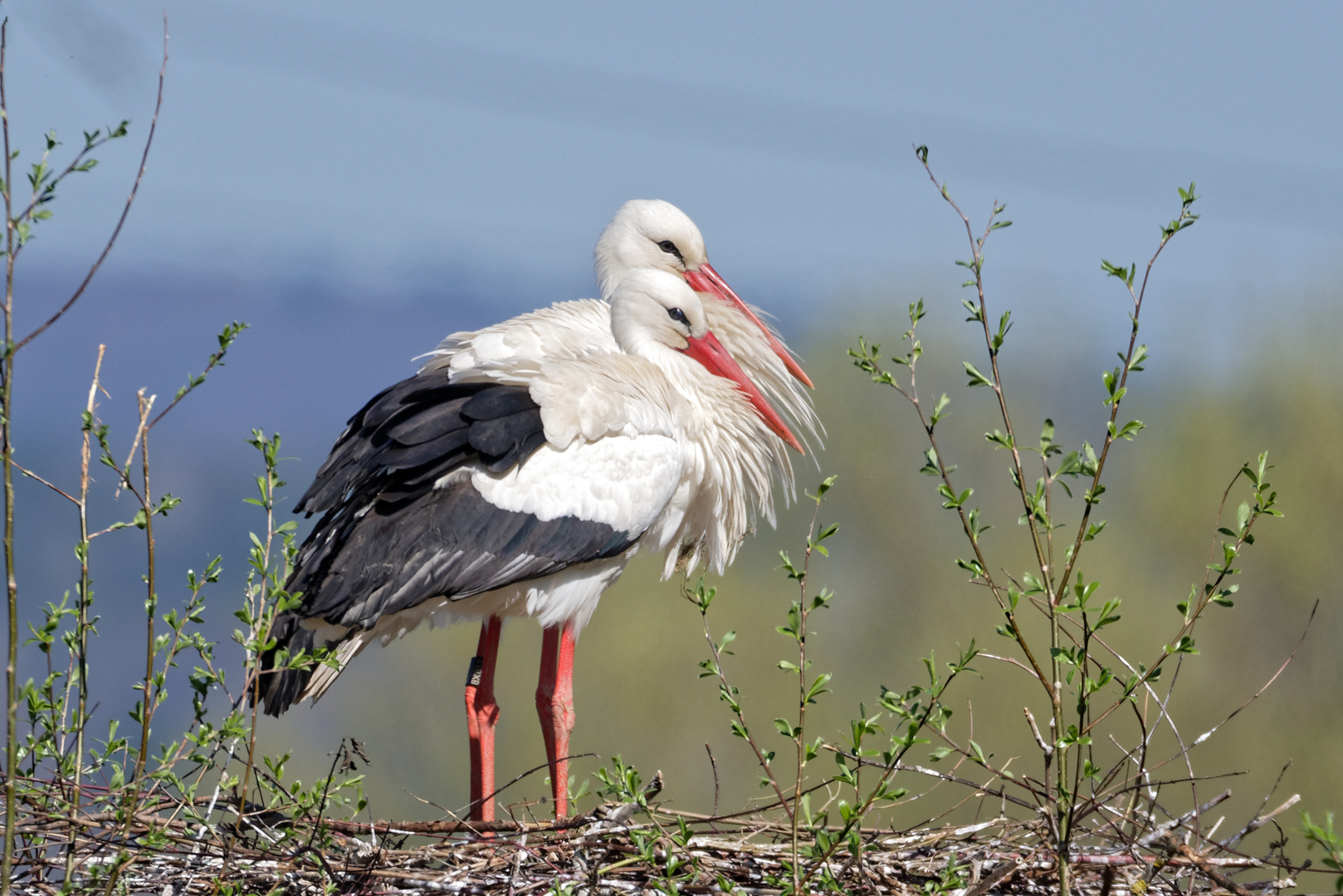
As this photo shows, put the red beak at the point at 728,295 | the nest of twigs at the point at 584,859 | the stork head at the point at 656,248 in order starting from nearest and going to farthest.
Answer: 1. the nest of twigs at the point at 584,859
2. the red beak at the point at 728,295
3. the stork head at the point at 656,248

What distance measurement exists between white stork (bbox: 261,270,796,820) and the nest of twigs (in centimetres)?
48

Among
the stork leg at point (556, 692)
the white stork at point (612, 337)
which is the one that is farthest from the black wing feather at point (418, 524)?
the stork leg at point (556, 692)

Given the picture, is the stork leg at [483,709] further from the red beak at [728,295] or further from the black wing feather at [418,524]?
the red beak at [728,295]

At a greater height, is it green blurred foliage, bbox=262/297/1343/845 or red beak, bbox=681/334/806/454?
red beak, bbox=681/334/806/454

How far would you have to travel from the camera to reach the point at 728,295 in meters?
4.78

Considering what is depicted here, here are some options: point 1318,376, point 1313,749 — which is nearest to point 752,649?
point 1313,749

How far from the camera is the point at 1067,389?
17.9m

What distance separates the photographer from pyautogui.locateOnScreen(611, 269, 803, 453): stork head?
13.4ft

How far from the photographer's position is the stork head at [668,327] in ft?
13.4

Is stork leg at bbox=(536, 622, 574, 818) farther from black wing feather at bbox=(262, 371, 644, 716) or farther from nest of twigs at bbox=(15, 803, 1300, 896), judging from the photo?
nest of twigs at bbox=(15, 803, 1300, 896)

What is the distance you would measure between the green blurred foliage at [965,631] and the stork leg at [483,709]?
9.42 meters

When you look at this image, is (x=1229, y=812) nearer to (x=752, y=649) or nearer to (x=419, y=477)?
(x=752, y=649)

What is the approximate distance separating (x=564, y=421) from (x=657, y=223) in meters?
1.49

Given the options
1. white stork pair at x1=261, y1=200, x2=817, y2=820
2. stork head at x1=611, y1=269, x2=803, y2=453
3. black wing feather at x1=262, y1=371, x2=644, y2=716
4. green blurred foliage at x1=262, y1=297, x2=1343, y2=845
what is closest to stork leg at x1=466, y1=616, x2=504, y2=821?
white stork pair at x1=261, y1=200, x2=817, y2=820
